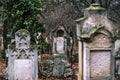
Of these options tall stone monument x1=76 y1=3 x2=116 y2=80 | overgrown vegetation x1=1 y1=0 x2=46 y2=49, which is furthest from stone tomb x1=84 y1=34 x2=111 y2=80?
overgrown vegetation x1=1 y1=0 x2=46 y2=49

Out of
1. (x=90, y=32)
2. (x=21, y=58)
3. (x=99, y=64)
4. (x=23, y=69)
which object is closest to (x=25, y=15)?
(x=21, y=58)

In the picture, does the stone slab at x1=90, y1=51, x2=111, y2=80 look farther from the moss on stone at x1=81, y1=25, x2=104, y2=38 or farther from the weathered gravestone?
the weathered gravestone

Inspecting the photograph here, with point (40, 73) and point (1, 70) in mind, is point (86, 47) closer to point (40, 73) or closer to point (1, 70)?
point (40, 73)

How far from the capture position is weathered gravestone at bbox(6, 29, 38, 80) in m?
14.5

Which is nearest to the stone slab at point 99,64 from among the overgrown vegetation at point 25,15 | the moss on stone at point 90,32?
the moss on stone at point 90,32

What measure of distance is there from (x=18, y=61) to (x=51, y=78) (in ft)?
14.4

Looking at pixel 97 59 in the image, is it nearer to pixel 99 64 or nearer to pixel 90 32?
pixel 99 64

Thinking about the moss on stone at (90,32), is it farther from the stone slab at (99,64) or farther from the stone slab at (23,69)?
the stone slab at (23,69)

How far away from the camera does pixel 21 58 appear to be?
47.7 ft

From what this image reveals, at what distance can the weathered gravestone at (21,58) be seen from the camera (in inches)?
571

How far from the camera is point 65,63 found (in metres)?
19.3

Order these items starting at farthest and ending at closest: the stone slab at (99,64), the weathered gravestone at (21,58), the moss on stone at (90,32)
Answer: the weathered gravestone at (21,58) < the stone slab at (99,64) < the moss on stone at (90,32)

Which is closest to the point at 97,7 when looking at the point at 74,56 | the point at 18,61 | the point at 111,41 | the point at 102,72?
the point at 111,41

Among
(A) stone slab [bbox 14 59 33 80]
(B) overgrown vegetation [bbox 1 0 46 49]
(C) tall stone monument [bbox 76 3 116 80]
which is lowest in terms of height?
(A) stone slab [bbox 14 59 33 80]
